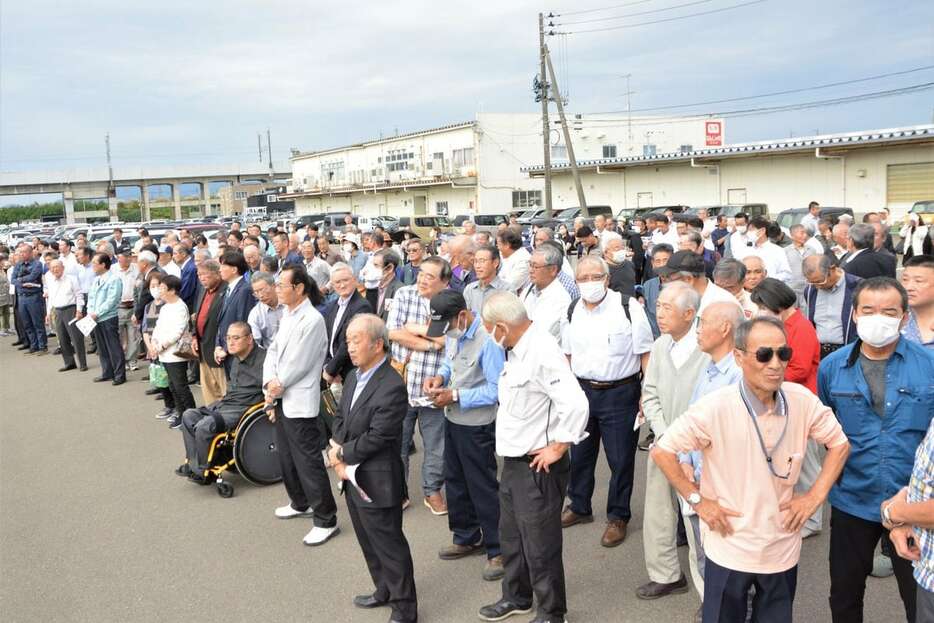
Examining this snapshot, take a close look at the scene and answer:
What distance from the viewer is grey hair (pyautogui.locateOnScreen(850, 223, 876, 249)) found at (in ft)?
25.3

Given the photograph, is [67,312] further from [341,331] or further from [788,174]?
[788,174]

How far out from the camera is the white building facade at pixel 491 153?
1924 inches

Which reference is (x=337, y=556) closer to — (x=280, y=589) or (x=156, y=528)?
(x=280, y=589)

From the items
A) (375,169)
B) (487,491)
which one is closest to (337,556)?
(487,491)

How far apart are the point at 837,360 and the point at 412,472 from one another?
4.44 meters

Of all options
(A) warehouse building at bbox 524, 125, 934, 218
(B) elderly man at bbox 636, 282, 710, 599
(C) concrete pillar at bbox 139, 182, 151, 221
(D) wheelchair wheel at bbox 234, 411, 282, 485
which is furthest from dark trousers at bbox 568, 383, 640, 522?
(C) concrete pillar at bbox 139, 182, 151, 221

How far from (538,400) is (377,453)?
98 cm

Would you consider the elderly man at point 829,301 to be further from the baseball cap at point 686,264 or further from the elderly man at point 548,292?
the elderly man at point 548,292

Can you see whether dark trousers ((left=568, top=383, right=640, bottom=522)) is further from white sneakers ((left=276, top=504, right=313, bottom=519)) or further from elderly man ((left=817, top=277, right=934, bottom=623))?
white sneakers ((left=276, top=504, right=313, bottom=519))

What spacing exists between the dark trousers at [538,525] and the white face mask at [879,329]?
158 cm

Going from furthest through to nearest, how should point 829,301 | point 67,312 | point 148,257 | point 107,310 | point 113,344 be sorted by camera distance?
1. point 67,312
2. point 113,344
3. point 107,310
4. point 148,257
5. point 829,301

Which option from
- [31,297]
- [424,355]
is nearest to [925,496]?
[424,355]

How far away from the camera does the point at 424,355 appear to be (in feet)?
17.9

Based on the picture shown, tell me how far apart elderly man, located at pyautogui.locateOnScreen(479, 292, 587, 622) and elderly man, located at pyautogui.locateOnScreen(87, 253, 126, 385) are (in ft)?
30.5
